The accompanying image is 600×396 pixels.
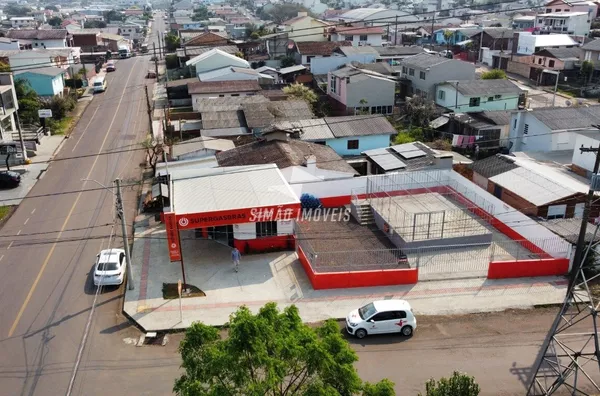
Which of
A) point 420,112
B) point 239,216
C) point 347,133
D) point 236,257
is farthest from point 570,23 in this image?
point 236,257

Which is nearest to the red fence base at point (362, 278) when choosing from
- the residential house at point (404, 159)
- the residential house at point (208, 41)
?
the residential house at point (404, 159)

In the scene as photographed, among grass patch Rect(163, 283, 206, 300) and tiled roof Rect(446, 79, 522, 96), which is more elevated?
tiled roof Rect(446, 79, 522, 96)

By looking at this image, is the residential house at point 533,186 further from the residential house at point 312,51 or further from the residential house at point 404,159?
the residential house at point 312,51

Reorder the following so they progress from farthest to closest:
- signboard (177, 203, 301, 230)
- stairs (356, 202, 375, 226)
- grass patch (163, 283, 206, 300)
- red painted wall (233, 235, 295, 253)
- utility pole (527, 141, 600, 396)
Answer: stairs (356, 202, 375, 226), red painted wall (233, 235, 295, 253), signboard (177, 203, 301, 230), grass patch (163, 283, 206, 300), utility pole (527, 141, 600, 396)

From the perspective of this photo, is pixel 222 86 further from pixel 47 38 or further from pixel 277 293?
pixel 47 38

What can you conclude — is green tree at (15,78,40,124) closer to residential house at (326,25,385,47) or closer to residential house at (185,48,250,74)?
residential house at (185,48,250,74)

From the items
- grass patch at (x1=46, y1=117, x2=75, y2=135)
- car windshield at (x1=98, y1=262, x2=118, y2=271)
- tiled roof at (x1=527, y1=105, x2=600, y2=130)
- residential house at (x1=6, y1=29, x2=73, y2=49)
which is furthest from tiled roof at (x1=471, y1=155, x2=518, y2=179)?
residential house at (x1=6, y1=29, x2=73, y2=49)
